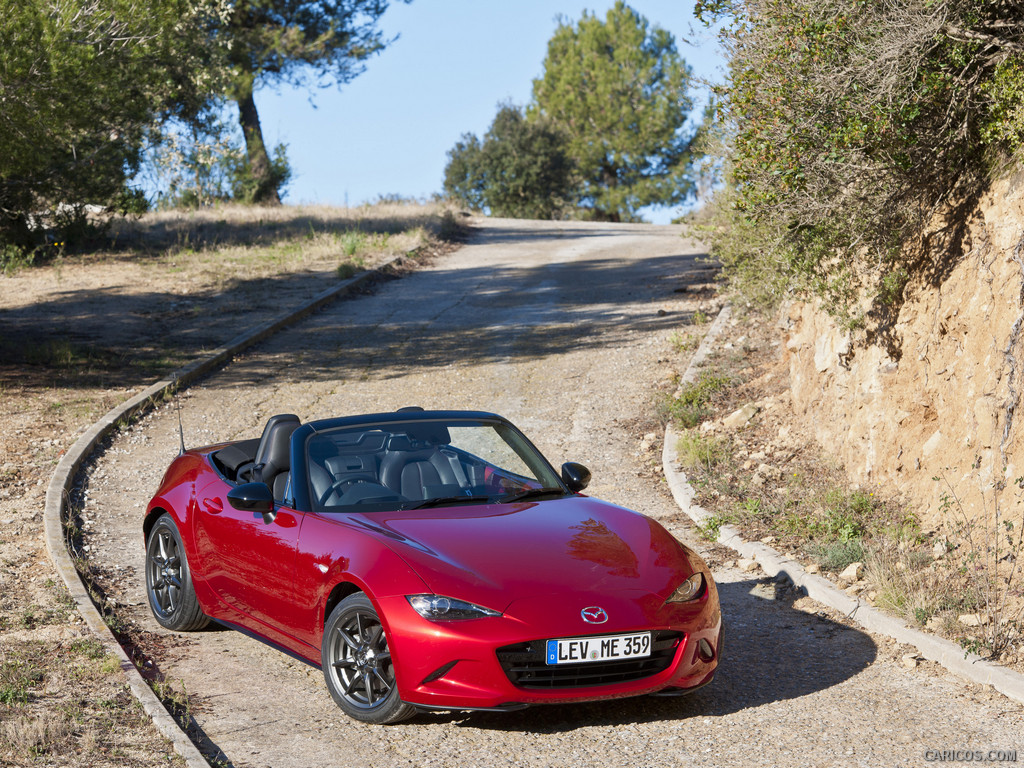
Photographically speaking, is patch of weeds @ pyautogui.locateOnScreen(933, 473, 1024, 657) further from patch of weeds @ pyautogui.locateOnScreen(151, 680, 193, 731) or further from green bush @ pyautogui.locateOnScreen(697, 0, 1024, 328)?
patch of weeds @ pyautogui.locateOnScreen(151, 680, 193, 731)

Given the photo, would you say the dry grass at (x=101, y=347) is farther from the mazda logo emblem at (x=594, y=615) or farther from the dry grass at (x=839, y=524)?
the dry grass at (x=839, y=524)

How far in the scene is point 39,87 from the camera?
477 inches

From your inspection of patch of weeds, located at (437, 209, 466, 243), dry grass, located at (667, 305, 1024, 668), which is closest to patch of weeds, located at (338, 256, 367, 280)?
patch of weeds, located at (437, 209, 466, 243)

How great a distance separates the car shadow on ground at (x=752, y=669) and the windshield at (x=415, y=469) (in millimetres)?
1250

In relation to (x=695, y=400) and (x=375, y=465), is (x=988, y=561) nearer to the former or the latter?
(x=375, y=465)

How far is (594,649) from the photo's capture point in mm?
4887

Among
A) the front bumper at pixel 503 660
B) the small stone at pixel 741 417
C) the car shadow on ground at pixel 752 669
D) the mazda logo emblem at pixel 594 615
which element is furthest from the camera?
the small stone at pixel 741 417

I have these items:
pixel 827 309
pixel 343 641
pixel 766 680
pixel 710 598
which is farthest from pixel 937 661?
pixel 827 309

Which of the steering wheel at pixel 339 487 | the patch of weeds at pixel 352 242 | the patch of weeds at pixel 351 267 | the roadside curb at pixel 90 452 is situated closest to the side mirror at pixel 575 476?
the steering wheel at pixel 339 487

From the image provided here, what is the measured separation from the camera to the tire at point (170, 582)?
6.75 m

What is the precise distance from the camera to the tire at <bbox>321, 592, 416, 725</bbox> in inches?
200

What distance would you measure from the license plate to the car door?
63.2 inches

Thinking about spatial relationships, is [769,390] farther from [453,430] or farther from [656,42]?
[656,42]

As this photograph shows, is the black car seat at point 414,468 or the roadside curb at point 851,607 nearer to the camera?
the roadside curb at point 851,607
